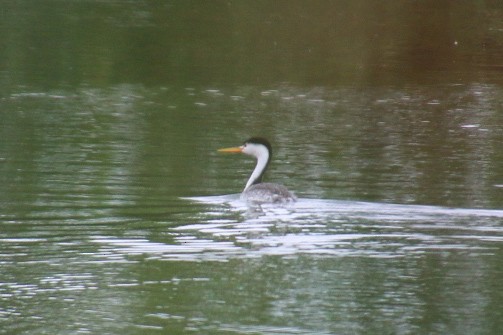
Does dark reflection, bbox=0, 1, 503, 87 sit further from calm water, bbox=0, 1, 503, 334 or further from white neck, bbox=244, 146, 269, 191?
white neck, bbox=244, 146, 269, 191

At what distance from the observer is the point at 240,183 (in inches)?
706

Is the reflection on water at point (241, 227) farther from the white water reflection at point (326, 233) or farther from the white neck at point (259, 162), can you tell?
the white neck at point (259, 162)

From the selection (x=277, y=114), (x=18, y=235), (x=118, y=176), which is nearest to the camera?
(x=18, y=235)

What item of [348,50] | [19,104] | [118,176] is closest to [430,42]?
[348,50]

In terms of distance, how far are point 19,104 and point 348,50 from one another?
16.1 m

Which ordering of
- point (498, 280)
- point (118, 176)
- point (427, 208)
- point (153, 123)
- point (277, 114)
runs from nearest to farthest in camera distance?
1. point (498, 280)
2. point (427, 208)
3. point (118, 176)
4. point (153, 123)
5. point (277, 114)

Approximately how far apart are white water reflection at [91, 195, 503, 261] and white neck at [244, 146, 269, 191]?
1.55 metres

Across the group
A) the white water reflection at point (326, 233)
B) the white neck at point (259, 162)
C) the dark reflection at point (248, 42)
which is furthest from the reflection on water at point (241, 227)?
the dark reflection at point (248, 42)

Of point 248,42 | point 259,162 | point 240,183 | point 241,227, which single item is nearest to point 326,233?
point 241,227

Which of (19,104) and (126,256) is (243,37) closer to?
(19,104)

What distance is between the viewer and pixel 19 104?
26703 millimetres

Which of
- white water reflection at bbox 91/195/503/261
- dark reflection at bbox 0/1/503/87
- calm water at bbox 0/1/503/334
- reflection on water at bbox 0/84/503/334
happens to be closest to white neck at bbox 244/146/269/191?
reflection on water at bbox 0/84/503/334

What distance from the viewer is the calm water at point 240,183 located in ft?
34.7

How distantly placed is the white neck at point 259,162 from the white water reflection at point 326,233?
1.55 meters
